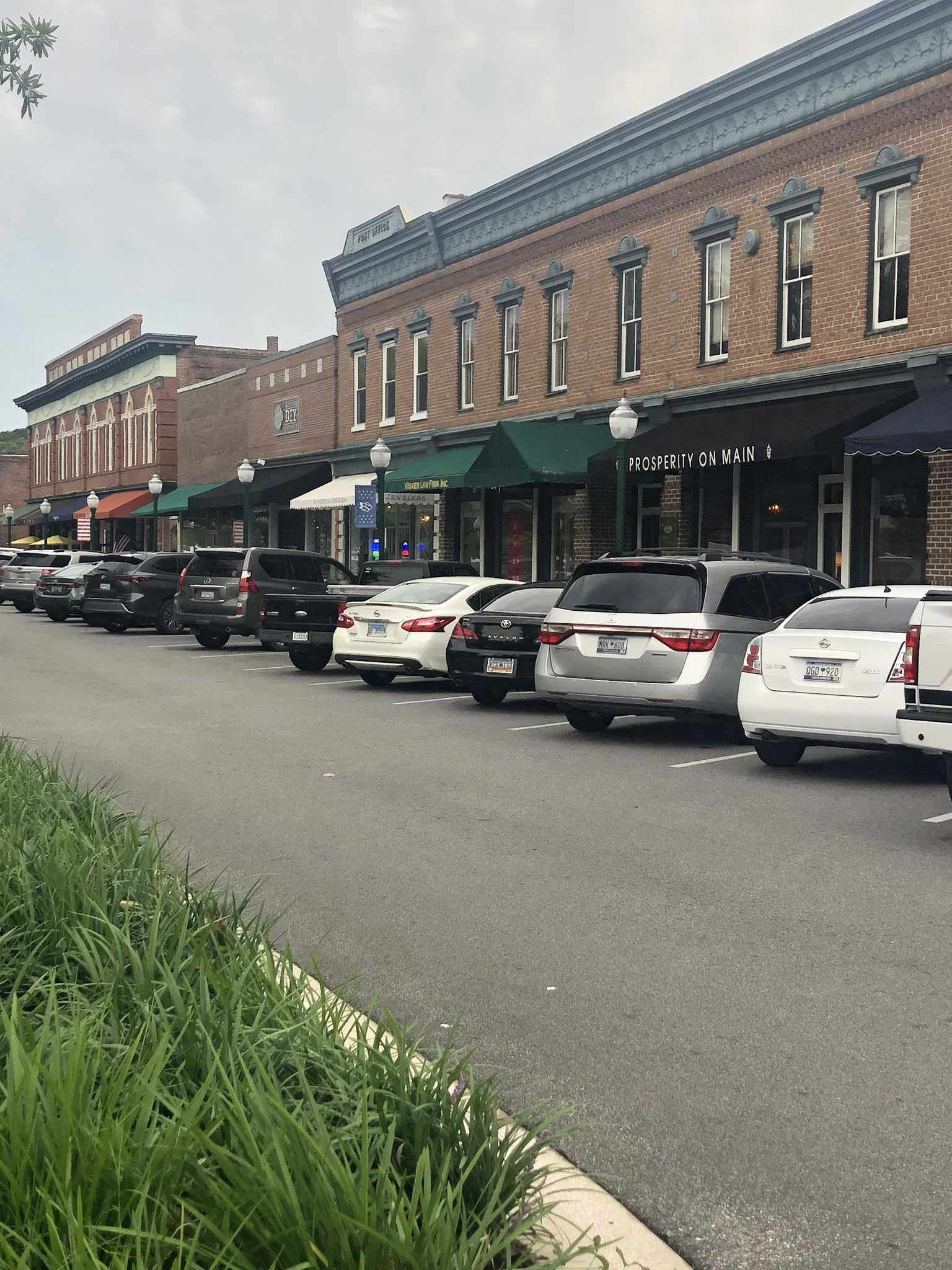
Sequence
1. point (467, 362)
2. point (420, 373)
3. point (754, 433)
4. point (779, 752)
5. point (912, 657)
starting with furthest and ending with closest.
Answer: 1. point (420, 373)
2. point (467, 362)
3. point (754, 433)
4. point (779, 752)
5. point (912, 657)

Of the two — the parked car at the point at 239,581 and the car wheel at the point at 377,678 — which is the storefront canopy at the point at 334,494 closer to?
the parked car at the point at 239,581

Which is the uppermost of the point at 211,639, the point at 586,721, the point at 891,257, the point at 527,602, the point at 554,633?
the point at 891,257

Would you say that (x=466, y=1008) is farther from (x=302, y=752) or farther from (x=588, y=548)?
(x=588, y=548)

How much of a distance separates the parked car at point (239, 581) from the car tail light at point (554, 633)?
34.6 ft

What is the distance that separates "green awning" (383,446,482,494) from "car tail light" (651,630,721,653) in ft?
53.4

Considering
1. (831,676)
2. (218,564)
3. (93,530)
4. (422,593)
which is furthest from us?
(93,530)

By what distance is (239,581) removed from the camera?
77.8 ft

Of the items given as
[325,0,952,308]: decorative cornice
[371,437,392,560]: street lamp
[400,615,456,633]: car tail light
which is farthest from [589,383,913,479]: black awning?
[400,615,456,633]: car tail light

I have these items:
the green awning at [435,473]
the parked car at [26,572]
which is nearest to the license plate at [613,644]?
the green awning at [435,473]

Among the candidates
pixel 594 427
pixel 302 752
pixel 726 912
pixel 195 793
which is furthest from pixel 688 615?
pixel 594 427

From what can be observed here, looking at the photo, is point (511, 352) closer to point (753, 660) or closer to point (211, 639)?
point (211, 639)

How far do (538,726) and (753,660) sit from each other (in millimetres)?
3498

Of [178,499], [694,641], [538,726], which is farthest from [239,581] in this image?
[178,499]

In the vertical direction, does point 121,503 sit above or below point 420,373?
below
